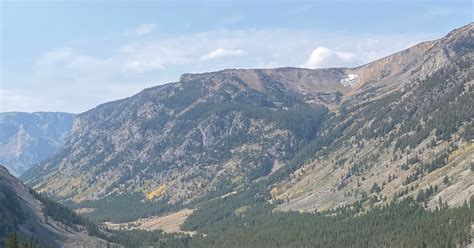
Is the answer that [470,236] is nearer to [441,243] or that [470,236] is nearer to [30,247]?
[441,243]

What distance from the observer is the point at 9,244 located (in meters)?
135

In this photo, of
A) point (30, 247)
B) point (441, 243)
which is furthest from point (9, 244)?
point (441, 243)

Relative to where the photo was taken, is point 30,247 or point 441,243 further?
point 441,243

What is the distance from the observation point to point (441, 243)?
196625 mm

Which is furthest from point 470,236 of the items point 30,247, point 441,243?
point 30,247

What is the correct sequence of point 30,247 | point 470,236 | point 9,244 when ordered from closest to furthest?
point 9,244, point 30,247, point 470,236

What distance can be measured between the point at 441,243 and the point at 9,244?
135620 mm

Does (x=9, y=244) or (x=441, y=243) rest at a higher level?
(x=9, y=244)

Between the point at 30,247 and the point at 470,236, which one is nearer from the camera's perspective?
the point at 30,247

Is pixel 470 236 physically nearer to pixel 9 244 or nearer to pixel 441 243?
pixel 441 243

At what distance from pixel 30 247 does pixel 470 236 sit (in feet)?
445

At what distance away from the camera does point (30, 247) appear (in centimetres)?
14525

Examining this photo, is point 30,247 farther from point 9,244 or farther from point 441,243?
point 441,243

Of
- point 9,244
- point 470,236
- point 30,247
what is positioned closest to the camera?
point 9,244
